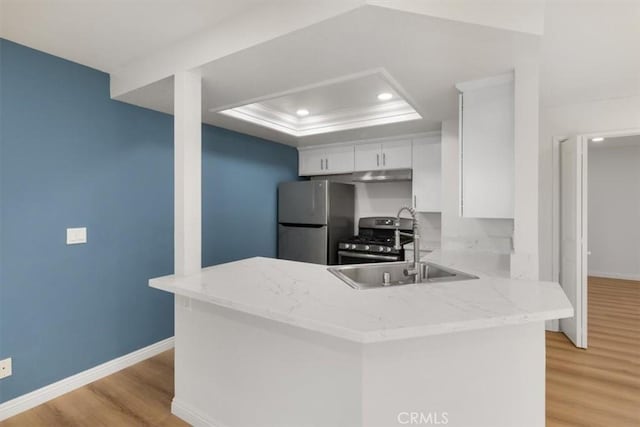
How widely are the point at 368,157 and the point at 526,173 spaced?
7.67ft

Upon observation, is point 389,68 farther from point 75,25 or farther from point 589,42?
point 75,25

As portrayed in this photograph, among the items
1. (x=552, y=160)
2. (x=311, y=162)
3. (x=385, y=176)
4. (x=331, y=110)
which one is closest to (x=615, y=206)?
(x=552, y=160)

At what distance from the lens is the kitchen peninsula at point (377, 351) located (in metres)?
1.25

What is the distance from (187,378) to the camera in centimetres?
198

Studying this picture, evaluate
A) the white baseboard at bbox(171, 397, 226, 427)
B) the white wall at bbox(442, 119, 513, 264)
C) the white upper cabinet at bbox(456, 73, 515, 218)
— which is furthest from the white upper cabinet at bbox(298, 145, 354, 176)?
the white baseboard at bbox(171, 397, 226, 427)

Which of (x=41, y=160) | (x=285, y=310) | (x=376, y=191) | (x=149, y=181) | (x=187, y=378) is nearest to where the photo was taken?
(x=285, y=310)

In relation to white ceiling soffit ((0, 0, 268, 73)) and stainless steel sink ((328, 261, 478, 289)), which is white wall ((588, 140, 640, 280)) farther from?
white ceiling soffit ((0, 0, 268, 73))

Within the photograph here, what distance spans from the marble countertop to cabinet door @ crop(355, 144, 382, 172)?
2279 millimetres

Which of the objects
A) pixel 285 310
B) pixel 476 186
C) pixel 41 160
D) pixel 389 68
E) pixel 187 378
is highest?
pixel 389 68

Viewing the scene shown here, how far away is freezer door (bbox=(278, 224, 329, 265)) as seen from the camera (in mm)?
3975

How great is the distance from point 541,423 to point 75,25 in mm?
3271

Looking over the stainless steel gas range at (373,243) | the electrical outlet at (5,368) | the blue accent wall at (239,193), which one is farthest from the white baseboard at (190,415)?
the stainless steel gas range at (373,243)

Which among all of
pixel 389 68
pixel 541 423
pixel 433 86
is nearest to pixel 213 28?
pixel 389 68

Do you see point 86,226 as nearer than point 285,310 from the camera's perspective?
No
